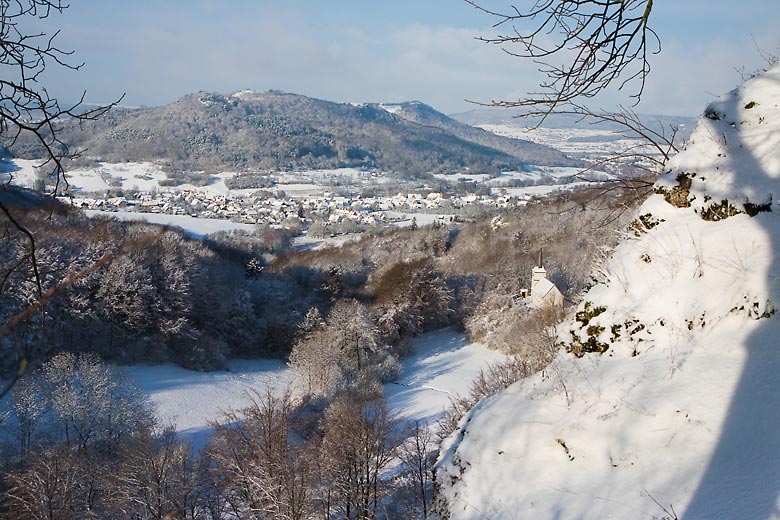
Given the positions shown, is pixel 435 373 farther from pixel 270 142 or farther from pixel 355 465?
pixel 270 142

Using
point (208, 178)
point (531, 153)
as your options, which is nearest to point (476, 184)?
point (208, 178)

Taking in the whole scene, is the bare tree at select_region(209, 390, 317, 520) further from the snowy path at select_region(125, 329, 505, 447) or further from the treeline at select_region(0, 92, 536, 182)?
the treeline at select_region(0, 92, 536, 182)

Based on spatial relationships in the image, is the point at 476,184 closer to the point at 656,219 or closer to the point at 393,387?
the point at 393,387

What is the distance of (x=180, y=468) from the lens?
13.1 meters

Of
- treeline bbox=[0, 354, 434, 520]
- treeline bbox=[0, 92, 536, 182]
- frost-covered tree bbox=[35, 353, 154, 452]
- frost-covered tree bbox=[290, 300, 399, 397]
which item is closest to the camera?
treeline bbox=[0, 354, 434, 520]

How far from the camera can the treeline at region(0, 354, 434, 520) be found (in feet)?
39.1

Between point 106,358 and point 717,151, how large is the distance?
1090 inches

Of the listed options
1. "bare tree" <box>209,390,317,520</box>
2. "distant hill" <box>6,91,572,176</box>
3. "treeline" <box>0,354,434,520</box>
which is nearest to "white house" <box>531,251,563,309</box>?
"treeline" <box>0,354,434,520</box>

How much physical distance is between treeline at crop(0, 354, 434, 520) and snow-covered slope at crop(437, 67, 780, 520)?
7.40m

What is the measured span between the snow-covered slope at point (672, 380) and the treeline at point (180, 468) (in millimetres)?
7396

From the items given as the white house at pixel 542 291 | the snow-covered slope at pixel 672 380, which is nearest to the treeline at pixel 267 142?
the white house at pixel 542 291

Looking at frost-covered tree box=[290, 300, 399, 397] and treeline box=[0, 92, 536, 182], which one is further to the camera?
treeline box=[0, 92, 536, 182]

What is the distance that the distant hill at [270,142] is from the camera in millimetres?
136250

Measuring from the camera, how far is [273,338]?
31641mm
